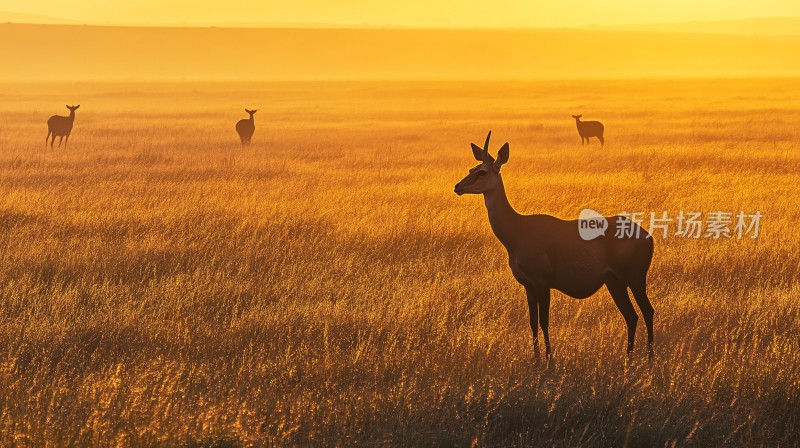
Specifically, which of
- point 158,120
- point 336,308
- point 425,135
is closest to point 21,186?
point 336,308

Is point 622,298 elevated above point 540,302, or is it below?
above

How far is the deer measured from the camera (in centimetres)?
684

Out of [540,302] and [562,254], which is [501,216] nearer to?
[562,254]

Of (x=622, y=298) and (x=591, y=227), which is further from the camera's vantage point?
(x=622, y=298)

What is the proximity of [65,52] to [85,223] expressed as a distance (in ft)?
639

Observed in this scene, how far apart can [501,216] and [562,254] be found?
20.6 inches

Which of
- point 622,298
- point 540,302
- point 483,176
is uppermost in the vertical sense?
point 483,176

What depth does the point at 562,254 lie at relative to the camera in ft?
22.5

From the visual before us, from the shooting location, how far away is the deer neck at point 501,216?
23.1ft

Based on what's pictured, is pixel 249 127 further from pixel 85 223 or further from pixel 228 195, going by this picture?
pixel 85 223

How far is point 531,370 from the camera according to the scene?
7.07m

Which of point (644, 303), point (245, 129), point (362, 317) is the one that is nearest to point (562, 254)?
point (644, 303)

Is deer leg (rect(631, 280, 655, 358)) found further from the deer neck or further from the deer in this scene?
the deer neck

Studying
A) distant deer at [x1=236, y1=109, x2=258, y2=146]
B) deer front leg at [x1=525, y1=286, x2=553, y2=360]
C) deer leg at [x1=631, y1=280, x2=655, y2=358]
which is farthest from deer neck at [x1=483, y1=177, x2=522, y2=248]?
distant deer at [x1=236, y1=109, x2=258, y2=146]
